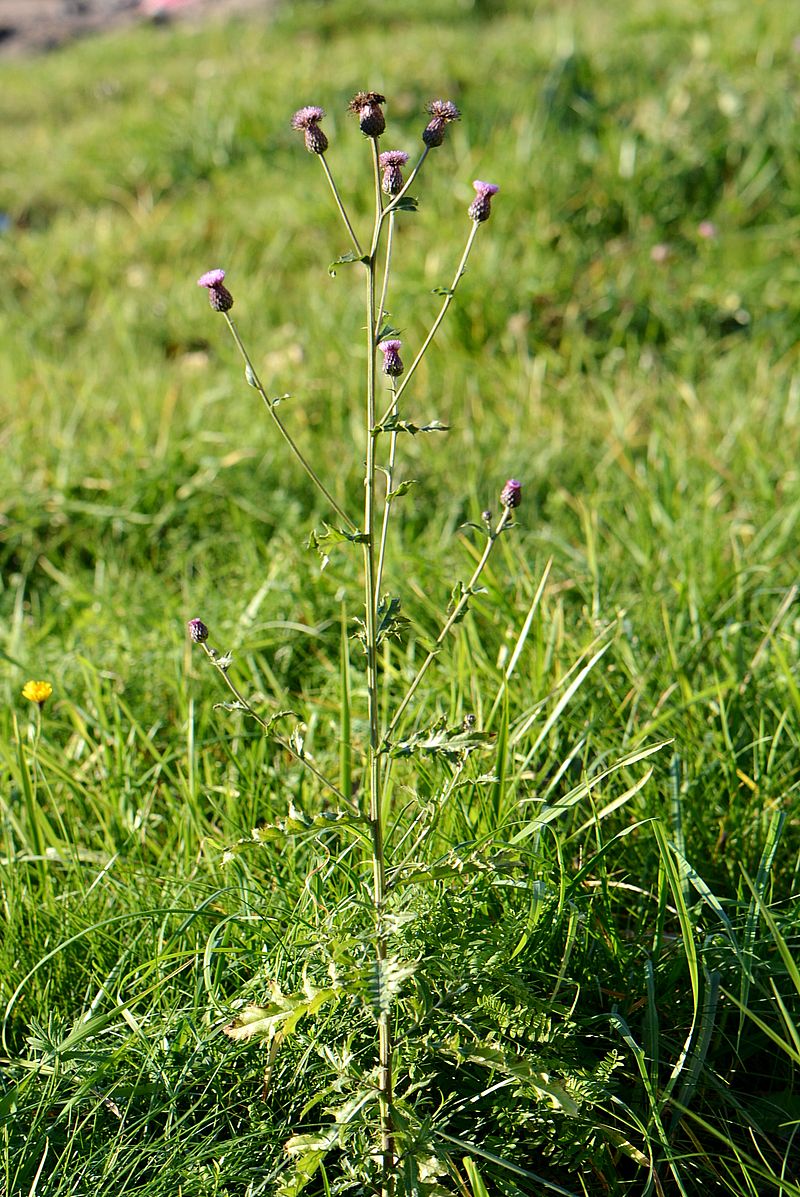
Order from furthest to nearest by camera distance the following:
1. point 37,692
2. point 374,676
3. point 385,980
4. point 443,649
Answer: point 37,692, point 443,649, point 374,676, point 385,980

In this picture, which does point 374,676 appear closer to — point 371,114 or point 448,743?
point 448,743

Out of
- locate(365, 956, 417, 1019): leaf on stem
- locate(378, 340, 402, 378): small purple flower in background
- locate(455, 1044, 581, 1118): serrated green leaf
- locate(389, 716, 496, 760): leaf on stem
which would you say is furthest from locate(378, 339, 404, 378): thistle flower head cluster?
locate(455, 1044, 581, 1118): serrated green leaf

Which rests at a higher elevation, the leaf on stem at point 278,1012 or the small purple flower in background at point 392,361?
the small purple flower in background at point 392,361

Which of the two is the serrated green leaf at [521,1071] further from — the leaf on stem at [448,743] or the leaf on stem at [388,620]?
the leaf on stem at [388,620]

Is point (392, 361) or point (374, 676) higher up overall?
point (392, 361)

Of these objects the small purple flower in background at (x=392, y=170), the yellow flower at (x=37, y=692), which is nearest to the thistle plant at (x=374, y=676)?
the small purple flower in background at (x=392, y=170)

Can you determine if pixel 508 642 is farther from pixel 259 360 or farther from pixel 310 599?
pixel 259 360

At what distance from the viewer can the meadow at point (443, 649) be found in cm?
150

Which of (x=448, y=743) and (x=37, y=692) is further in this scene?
(x=37, y=692)

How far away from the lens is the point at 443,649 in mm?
1723

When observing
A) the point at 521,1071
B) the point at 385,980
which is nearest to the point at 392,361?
the point at 385,980

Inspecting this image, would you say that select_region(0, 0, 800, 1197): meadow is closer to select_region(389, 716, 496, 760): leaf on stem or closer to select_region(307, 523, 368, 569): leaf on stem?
select_region(389, 716, 496, 760): leaf on stem

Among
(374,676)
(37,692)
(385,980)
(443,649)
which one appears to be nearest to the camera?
(385,980)

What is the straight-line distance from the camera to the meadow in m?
1.50
